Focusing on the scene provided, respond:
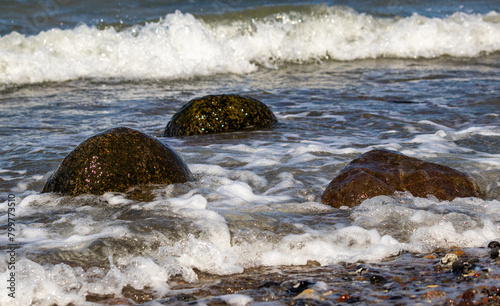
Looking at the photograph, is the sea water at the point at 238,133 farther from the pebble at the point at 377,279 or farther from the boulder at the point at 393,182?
the pebble at the point at 377,279

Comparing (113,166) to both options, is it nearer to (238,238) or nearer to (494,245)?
(238,238)

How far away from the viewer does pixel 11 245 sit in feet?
9.43

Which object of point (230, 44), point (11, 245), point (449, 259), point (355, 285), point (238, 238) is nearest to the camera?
point (355, 285)

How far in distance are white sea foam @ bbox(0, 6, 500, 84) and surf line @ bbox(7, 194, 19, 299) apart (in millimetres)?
5795

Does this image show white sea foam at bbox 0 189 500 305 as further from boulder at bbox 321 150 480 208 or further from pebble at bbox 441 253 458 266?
pebble at bbox 441 253 458 266

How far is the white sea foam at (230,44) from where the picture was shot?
948cm

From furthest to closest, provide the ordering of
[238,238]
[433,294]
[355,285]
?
1. [238,238]
2. [355,285]
3. [433,294]

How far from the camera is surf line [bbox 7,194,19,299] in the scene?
245cm

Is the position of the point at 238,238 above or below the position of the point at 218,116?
below

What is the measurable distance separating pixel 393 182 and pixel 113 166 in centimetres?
187

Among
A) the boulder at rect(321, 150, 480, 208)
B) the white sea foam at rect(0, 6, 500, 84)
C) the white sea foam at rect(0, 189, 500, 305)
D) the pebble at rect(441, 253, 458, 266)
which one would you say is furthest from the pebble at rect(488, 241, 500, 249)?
the white sea foam at rect(0, 6, 500, 84)

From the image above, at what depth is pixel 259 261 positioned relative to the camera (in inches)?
112

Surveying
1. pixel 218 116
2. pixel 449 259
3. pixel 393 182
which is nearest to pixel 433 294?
pixel 449 259

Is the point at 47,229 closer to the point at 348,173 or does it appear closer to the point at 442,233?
the point at 348,173
